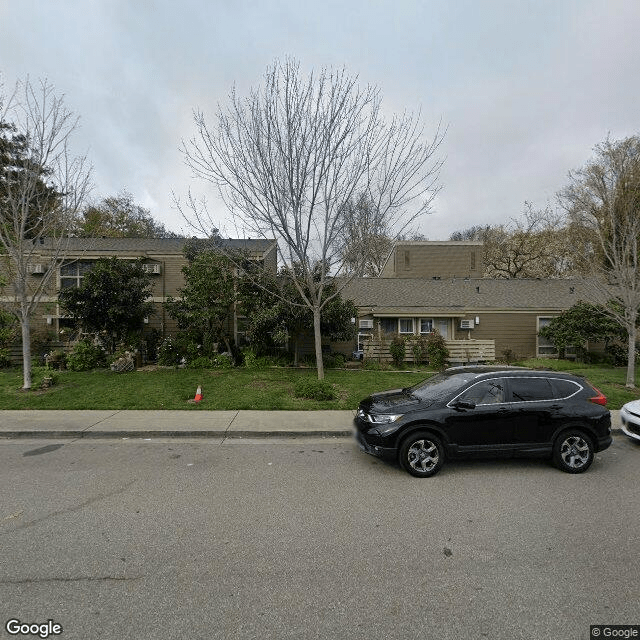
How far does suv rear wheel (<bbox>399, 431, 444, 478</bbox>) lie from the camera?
4.87 m

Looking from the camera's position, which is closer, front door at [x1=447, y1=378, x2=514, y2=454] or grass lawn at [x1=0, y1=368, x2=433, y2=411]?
front door at [x1=447, y1=378, x2=514, y2=454]

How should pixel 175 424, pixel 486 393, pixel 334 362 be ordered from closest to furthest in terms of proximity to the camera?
pixel 486 393 → pixel 175 424 → pixel 334 362

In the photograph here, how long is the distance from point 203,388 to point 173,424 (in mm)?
2893

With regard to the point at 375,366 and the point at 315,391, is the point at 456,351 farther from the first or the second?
the point at 315,391

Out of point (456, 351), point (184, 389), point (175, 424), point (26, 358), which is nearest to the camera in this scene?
point (175, 424)

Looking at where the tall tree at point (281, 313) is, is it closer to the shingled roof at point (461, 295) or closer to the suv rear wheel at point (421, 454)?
the shingled roof at point (461, 295)

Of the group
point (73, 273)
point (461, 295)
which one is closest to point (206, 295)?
point (73, 273)

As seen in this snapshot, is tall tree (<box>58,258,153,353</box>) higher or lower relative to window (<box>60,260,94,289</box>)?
lower

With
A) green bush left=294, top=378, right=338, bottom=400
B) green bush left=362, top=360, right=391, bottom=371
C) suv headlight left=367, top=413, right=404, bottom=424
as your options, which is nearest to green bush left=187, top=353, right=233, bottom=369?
green bush left=294, top=378, right=338, bottom=400

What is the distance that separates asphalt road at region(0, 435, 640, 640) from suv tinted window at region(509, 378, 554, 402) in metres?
1.02

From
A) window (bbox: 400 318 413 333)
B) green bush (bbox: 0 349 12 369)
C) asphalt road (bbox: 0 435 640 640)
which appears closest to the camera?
asphalt road (bbox: 0 435 640 640)

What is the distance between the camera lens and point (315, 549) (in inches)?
126

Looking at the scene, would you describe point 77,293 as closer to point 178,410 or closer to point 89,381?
point 89,381

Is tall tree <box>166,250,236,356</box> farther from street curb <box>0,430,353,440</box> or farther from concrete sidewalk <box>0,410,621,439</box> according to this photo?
street curb <box>0,430,353,440</box>
